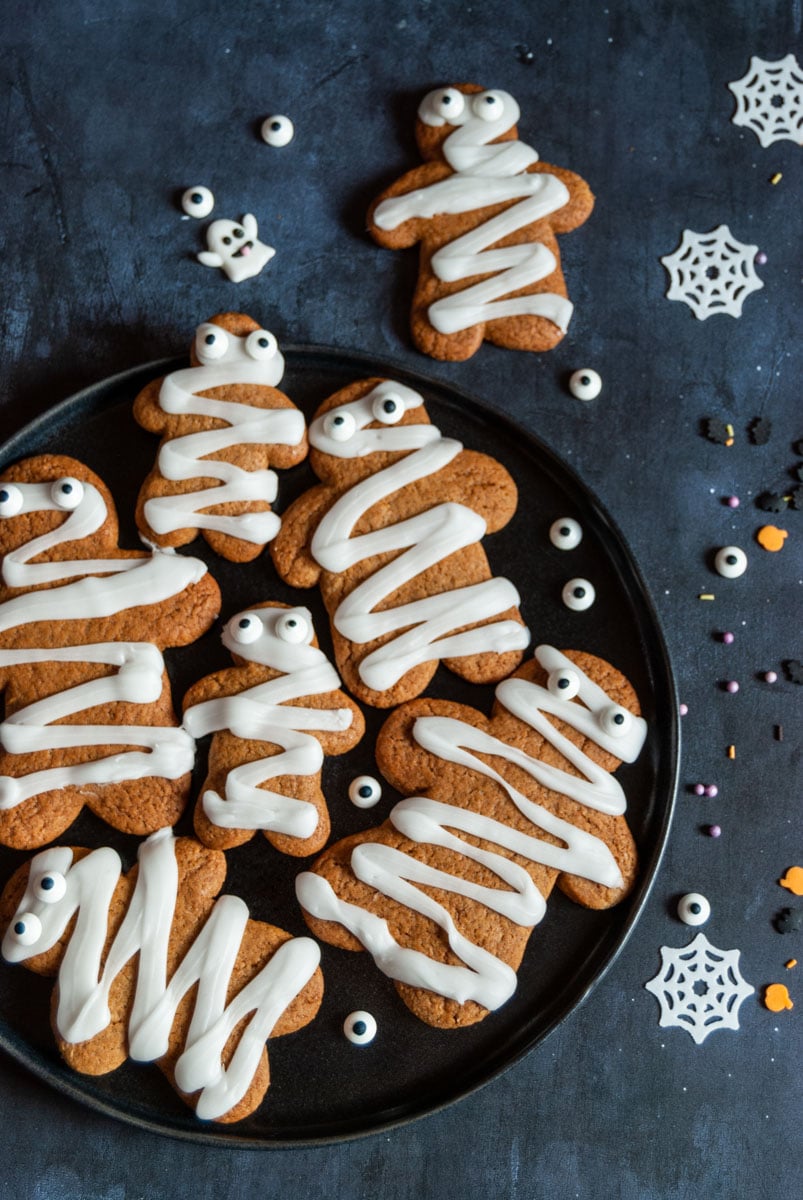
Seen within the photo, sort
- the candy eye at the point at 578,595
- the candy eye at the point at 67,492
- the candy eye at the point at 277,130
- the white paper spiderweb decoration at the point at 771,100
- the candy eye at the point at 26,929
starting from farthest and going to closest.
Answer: the white paper spiderweb decoration at the point at 771,100, the candy eye at the point at 277,130, the candy eye at the point at 578,595, the candy eye at the point at 67,492, the candy eye at the point at 26,929

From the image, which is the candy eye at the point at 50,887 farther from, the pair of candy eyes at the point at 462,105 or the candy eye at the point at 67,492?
the pair of candy eyes at the point at 462,105

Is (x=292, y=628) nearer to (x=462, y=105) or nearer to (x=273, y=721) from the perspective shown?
(x=273, y=721)

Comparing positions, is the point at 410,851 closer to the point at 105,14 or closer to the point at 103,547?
the point at 103,547

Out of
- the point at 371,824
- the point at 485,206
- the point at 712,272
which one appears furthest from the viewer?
the point at 712,272

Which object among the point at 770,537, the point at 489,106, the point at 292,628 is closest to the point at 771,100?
the point at 489,106

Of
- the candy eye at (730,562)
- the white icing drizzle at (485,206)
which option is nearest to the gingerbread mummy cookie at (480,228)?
the white icing drizzle at (485,206)

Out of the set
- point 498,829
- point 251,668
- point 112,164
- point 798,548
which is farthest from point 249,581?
point 798,548
